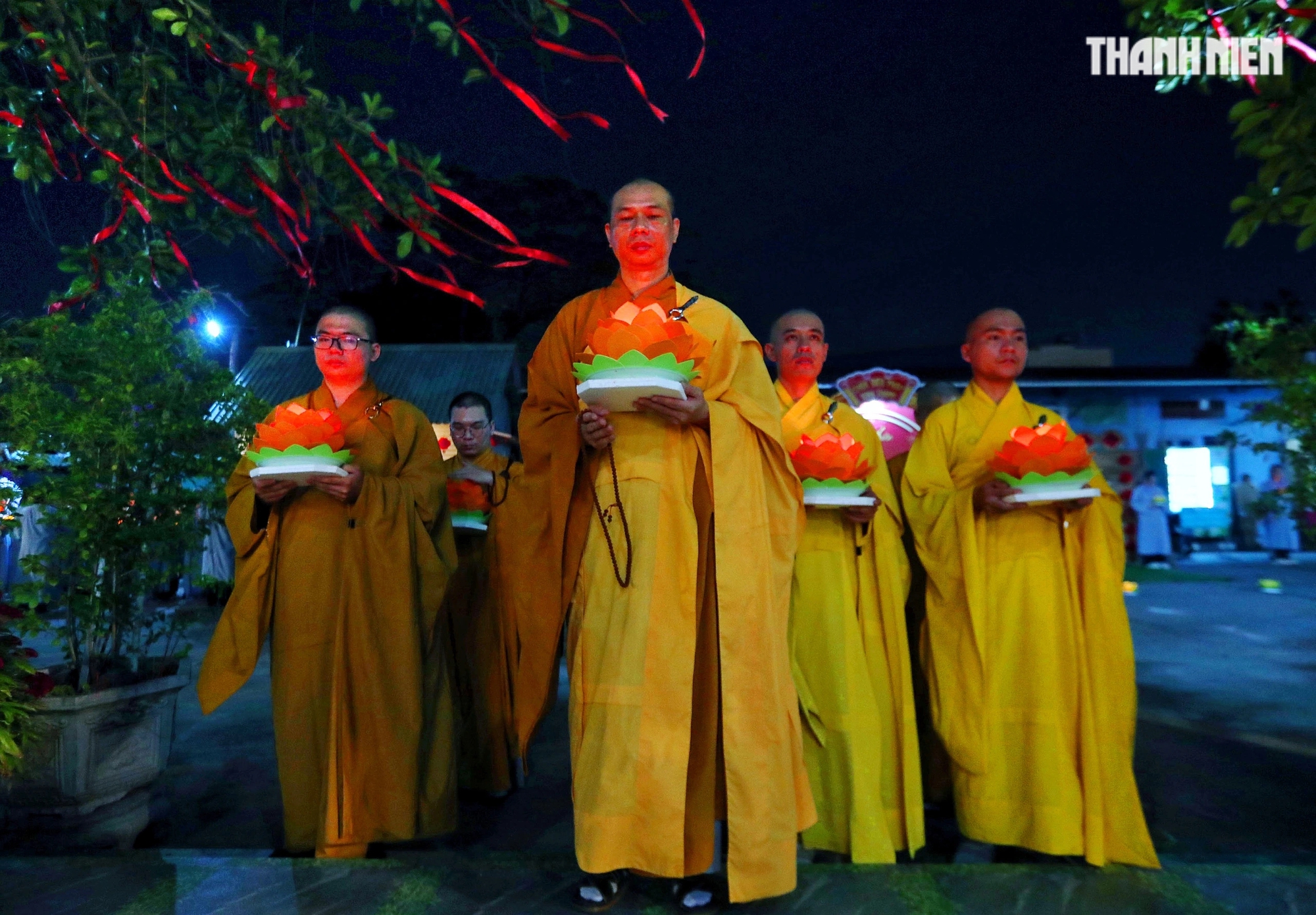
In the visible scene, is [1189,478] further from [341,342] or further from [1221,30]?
[341,342]

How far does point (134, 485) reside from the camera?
375 cm

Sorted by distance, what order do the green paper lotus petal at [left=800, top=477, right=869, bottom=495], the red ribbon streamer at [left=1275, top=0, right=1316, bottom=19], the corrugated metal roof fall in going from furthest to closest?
the corrugated metal roof → the green paper lotus petal at [left=800, top=477, right=869, bottom=495] → the red ribbon streamer at [left=1275, top=0, right=1316, bottom=19]

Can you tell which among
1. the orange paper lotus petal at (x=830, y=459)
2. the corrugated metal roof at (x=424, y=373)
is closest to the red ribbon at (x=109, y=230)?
the orange paper lotus petal at (x=830, y=459)

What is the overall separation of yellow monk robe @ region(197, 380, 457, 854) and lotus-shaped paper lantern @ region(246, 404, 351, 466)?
0.81ft

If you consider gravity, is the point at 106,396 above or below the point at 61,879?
above

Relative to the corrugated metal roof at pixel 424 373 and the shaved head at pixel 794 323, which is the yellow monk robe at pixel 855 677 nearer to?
the shaved head at pixel 794 323

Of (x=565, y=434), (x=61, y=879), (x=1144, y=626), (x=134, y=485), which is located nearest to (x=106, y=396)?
(x=134, y=485)

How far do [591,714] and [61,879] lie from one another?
5.99ft

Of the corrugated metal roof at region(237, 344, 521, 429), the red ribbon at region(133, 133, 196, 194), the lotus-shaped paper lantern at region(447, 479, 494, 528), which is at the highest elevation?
the corrugated metal roof at region(237, 344, 521, 429)

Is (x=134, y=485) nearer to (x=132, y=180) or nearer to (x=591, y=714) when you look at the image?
(x=132, y=180)

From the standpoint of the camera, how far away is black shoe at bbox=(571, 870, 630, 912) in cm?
261

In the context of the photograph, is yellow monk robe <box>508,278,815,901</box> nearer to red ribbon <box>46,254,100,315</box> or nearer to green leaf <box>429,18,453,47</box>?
green leaf <box>429,18,453,47</box>

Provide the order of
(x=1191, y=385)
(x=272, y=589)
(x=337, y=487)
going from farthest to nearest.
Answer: (x=1191, y=385), (x=272, y=589), (x=337, y=487)

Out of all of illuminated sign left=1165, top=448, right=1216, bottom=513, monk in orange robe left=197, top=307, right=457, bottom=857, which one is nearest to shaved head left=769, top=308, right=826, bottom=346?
monk in orange robe left=197, top=307, right=457, bottom=857
